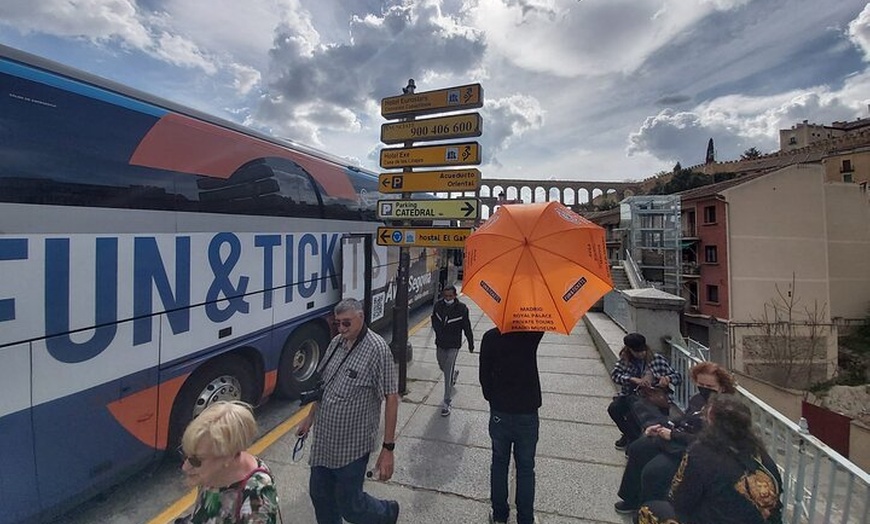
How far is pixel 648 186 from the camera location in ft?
199

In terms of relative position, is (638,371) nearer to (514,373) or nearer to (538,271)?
(514,373)

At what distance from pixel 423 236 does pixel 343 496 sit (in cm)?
336

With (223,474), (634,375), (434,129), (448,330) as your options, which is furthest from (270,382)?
(634,375)

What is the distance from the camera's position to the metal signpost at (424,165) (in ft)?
16.6

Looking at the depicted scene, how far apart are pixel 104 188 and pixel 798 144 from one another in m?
75.3

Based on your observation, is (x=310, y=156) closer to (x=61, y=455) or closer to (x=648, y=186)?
(x=61, y=455)

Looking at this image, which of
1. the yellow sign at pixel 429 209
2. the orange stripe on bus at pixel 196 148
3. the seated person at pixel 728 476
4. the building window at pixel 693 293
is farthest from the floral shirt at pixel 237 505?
Result: the building window at pixel 693 293

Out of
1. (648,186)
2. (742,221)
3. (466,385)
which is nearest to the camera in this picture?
(466,385)

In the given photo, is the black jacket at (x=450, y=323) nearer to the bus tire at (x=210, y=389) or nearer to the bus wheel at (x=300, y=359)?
the bus wheel at (x=300, y=359)

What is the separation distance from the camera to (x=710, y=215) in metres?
29.7

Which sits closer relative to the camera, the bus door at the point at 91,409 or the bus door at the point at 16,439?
the bus door at the point at 16,439

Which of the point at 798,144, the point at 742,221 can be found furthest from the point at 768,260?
the point at 798,144

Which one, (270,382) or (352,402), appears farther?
(270,382)

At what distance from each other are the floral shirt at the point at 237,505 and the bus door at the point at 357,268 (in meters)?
4.69
